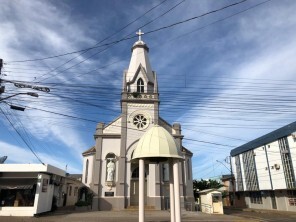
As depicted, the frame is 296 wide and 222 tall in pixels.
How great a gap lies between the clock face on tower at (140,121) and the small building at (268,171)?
723 inches

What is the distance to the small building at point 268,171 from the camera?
3331 centimetres

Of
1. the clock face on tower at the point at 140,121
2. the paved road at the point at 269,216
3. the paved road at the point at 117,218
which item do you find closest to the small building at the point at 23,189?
the paved road at the point at 117,218

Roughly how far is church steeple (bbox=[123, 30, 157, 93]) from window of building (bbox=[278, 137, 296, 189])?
1877cm

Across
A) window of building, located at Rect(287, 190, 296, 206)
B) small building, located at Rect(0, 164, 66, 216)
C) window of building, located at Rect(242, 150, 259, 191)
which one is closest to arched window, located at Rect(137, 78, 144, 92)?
small building, located at Rect(0, 164, 66, 216)

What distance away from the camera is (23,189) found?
2234 centimetres

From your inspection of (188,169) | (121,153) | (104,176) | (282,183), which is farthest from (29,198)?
(282,183)

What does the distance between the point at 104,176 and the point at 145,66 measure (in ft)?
52.3

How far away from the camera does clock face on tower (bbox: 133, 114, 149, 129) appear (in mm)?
31969

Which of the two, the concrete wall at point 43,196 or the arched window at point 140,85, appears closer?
the concrete wall at point 43,196

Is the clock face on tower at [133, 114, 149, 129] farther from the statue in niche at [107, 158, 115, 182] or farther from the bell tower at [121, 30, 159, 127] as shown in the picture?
the statue in niche at [107, 158, 115, 182]

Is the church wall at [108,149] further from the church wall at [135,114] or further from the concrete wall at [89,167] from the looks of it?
the concrete wall at [89,167]

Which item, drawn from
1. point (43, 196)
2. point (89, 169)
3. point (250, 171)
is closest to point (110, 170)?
point (89, 169)

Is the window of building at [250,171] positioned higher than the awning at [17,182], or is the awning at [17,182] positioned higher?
Result: the window of building at [250,171]

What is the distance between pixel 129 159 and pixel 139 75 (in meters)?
11.7
